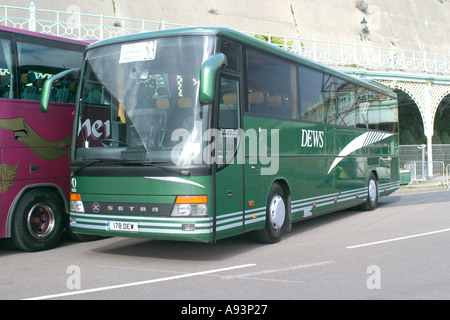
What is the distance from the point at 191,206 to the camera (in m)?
7.00

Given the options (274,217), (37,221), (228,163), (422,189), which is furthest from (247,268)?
(422,189)

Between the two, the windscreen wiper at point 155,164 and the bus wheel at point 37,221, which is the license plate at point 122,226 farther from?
the bus wheel at point 37,221

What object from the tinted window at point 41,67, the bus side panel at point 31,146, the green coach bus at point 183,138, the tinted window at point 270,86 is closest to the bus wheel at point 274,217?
the green coach bus at point 183,138

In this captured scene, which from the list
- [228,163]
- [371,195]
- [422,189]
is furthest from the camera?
[422,189]

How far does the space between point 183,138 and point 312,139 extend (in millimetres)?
4146

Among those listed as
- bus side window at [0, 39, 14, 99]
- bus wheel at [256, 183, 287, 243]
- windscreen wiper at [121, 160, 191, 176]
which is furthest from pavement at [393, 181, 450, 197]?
bus side window at [0, 39, 14, 99]

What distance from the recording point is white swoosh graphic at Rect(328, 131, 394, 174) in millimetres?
11917

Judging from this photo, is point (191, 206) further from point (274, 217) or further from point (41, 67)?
point (41, 67)

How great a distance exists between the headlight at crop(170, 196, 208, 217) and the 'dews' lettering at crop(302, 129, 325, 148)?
3.62 metres

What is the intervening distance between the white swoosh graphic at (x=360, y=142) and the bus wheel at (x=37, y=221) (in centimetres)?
574

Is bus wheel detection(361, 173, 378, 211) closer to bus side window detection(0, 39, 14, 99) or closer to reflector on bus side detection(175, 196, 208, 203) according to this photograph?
reflector on bus side detection(175, 196, 208, 203)
